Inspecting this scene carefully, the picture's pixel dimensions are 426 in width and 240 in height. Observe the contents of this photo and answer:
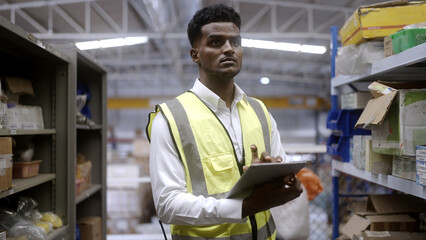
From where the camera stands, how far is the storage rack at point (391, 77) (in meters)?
1.63

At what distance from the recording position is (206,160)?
161 cm

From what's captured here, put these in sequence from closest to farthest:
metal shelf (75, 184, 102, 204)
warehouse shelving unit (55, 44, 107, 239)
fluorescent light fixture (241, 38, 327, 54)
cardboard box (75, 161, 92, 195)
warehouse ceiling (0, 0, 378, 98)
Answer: metal shelf (75, 184, 102, 204), cardboard box (75, 161, 92, 195), warehouse shelving unit (55, 44, 107, 239), fluorescent light fixture (241, 38, 327, 54), warehouse ceiling (0, 0, 378, 98)

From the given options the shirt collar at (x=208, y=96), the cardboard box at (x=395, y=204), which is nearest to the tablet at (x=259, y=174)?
the shirt collar at (x=208, y=96)

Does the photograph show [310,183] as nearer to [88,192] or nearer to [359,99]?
[359,99]

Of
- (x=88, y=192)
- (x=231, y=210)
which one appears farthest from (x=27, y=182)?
(x=231, y=210)

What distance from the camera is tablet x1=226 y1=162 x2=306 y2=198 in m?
1.30

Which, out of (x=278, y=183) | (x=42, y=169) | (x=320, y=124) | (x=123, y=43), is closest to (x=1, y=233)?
(x=42, y=169)

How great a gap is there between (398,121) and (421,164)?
0.92ft

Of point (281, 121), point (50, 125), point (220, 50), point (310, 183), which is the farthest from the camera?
point (281, 121)

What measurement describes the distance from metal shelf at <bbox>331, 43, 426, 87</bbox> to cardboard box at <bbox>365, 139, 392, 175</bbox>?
42 centimetres

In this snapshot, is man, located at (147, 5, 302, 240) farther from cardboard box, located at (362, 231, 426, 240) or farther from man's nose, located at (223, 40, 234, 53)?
cardboard box, located at (362, 231, 426, 240)

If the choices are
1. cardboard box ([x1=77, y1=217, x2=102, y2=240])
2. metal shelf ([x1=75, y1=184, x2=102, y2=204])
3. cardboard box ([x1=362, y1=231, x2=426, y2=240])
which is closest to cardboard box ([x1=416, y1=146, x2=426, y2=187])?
cardboard box ([x1=362, y1=231, x2=426, y2=240])

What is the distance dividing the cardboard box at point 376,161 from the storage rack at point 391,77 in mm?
39

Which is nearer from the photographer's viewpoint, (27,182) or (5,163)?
(5,163)
